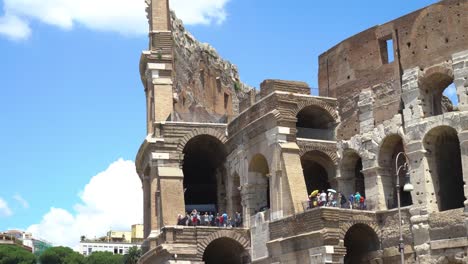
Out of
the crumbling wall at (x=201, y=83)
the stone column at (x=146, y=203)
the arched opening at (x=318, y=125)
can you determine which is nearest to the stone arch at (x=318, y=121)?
the arched opening at (x=318, y=125)

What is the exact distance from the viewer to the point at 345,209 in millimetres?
25750

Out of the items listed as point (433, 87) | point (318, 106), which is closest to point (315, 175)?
point (318, 106)

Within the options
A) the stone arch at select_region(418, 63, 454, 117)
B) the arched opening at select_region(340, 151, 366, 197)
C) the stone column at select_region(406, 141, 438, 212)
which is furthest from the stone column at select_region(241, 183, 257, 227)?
the stone arch at select_region(418, 63, 454, 117)

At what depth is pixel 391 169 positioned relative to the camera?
2786 centimetres

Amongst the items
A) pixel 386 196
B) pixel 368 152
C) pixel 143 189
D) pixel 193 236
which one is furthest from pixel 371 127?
pixel 143 189

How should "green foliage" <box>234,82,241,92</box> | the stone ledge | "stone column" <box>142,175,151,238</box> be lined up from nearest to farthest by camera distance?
the stone ledge < "stone column" <box>142,175,151,238</box> < "green foliage" <box>234,82,241,92</box>

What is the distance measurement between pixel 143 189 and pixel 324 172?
33.4 feet

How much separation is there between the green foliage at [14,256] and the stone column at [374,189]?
58813mm

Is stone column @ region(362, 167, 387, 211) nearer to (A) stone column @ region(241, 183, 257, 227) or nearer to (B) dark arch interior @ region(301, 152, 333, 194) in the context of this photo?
(B) dark arch interior @ region(301, 152, 333, 194)

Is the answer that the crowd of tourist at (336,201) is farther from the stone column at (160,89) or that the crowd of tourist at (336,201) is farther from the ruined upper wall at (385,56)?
the stone column at (160,89)

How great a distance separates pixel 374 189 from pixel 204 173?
14179 millimetres

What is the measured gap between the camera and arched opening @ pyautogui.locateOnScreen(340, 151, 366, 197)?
29.6 m

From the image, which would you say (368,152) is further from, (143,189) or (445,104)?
(143,189)

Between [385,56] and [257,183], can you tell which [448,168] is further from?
[257,183]
